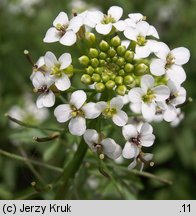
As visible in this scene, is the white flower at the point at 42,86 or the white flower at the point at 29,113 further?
the white flower at the point at 29,113

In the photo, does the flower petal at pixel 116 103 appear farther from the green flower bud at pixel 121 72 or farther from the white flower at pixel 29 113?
the white flower at pixel 29 113

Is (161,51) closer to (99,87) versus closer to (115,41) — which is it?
(115,41)

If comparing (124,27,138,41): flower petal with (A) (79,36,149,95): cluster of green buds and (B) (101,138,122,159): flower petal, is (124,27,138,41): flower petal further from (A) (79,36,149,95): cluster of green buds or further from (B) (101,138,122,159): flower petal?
(B) (101,138,122,159): flower petal

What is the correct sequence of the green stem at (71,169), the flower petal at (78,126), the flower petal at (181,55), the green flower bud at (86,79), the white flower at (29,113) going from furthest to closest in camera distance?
the white flower at (29,113) < the green stem at (71,169) < the flower petal at (181,55) < the green flower bud at (86,79) < the flower petal at (78,126)

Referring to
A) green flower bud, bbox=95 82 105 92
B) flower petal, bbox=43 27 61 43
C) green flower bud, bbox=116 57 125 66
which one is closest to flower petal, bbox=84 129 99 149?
green flower bud, bbox=95 82 105 92

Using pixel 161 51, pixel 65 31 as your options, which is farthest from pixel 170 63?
pixel 65 31

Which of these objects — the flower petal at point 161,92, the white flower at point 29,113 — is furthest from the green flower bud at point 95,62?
the white flower at point 29,113

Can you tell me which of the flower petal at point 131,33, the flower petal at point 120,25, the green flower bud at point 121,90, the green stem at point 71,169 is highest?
the flower petal at point 120,25

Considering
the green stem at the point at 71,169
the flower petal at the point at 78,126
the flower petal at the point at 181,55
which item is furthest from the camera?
the green stem at the point at 71,169
